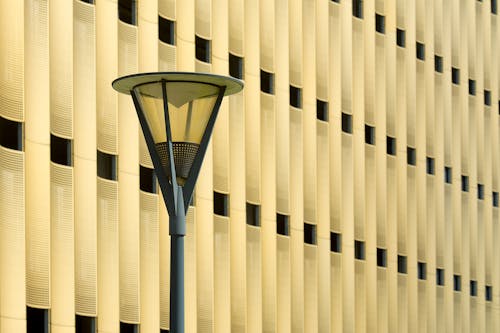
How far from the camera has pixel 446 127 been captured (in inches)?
1750

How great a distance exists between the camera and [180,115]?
13.4 metres

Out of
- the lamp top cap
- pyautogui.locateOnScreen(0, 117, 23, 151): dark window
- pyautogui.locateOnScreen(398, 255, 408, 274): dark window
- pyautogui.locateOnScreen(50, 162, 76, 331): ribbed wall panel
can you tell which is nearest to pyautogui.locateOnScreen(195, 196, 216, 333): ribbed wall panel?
pyautogui.locateOnScreen(50, 162, 76, 331): ribbed wall panel

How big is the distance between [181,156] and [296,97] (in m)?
22.8

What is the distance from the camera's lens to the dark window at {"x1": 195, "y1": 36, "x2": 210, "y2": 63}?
1261 inches

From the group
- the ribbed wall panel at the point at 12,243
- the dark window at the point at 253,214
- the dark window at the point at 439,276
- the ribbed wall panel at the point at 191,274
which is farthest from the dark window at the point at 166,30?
the dark window at the point at 439,276

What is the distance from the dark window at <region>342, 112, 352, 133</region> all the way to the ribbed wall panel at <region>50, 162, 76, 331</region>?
1342 centimetres

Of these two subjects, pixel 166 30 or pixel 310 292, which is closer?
pixel 166 30

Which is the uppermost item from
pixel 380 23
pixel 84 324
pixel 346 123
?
pixel 380 23

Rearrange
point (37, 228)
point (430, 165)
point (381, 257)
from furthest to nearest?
1. point (430, 165)
2. point (381, 257)
3. point (37, 228)

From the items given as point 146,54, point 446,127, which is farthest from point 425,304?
point 146,54

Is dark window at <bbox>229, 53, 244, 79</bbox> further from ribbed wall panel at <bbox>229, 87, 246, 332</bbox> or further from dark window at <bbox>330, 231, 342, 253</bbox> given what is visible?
dark window at <bbox>330, 231, 342, 253</bbox>

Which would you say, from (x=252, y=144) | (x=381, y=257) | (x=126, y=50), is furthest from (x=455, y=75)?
(x=126, y=50)

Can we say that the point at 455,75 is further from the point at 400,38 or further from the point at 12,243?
the point at 12,243

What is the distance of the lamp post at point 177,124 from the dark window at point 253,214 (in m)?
19.9
